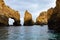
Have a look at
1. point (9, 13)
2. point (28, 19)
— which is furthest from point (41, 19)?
point (9, 13)

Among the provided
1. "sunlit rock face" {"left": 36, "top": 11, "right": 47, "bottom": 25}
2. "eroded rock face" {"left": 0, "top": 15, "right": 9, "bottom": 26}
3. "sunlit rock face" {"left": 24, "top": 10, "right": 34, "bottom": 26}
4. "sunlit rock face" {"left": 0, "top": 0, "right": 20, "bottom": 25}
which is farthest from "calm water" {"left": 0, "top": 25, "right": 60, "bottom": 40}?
"sunlit rock face" {"left": 36, "top": 11, "right": 47, "bottom": 25}

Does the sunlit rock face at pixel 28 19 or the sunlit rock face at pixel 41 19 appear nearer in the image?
the sunlit rock face at pixel 28 19

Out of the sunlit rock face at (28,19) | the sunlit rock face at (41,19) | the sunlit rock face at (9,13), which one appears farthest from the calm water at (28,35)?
the sunlit rock face at (41,19)

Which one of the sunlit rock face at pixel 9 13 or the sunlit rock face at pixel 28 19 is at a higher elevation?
the sunlit rock face at pixel 9 13

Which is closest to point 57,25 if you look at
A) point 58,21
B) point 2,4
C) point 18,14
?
point 58,21

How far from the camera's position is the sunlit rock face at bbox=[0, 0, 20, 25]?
427 ft

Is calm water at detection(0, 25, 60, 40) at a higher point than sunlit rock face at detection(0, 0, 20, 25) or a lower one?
lower

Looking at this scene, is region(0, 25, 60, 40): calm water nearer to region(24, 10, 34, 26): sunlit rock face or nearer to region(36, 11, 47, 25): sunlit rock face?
region(24, 10, 34, 26): sunlit rock face

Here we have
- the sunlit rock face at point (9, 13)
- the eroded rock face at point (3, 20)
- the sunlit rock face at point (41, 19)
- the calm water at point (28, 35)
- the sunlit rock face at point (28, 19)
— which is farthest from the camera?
the sunlit rock face at point (41, 19)

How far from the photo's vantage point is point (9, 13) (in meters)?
138

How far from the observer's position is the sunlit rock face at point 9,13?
130 meters

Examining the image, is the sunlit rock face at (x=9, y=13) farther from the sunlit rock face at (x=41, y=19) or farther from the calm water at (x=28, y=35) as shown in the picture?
the calm water at (x=28, y=35)

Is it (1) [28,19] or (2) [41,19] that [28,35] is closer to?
(1) [28,19]

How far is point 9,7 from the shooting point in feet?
465
